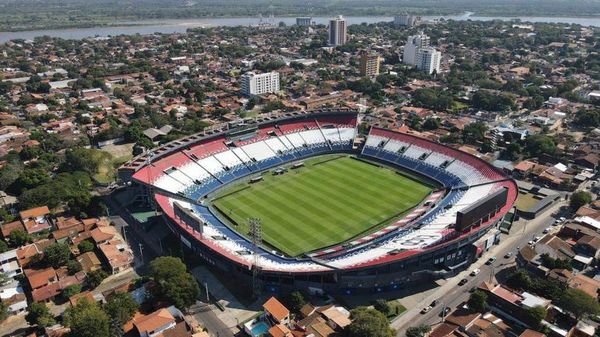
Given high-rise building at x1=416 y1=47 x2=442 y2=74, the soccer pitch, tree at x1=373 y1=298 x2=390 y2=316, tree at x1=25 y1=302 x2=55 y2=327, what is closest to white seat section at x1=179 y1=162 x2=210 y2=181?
the soccer pitch

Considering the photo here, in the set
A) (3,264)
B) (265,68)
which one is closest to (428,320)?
(3,264)

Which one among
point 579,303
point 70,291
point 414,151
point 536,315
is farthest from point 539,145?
point 70,291

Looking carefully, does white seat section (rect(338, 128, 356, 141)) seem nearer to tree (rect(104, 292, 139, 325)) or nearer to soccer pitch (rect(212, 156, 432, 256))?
soccer pitch (rect(212, 156, 432, 256))

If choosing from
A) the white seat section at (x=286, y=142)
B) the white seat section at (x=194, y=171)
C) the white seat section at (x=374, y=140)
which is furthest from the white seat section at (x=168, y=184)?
the white seat section at (x=374, y=140)

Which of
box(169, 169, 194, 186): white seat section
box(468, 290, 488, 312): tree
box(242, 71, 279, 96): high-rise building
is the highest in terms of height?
box(242, 71, 279, 96): high-rise building

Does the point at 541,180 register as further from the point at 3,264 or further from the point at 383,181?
the point at 3,264

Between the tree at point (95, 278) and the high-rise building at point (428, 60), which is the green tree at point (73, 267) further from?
the high-rise building at point (428, 60)
